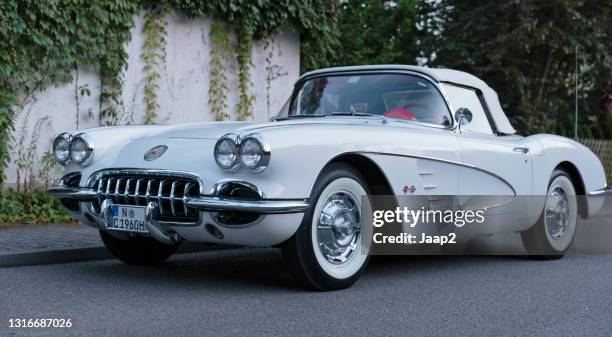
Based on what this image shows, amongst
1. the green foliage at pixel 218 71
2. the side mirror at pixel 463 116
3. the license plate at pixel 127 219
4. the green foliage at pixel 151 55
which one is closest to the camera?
the license plate at pixel 127 219

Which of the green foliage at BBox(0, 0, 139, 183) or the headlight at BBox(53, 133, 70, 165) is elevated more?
the green foliage at BBox(0, 0, 139, 183)

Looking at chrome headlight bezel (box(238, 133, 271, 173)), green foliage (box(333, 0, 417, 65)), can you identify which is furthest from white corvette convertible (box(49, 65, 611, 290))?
green foliage (box(333, 0, 417, 65))

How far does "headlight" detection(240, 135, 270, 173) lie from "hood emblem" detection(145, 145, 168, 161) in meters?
0.70

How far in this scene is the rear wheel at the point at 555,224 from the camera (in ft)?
22.7

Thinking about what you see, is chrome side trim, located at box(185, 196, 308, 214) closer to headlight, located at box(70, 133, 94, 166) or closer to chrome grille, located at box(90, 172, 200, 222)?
chrome grille, located at box(90, 172, 200, 222)

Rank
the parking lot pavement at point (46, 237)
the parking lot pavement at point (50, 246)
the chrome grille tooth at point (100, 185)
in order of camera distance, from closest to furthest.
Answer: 1. the chrome grille tooth at point (100, 185)
2. the parking lot pavement at point (50, 246)
3. the parking lot pavement at point (46, 237)

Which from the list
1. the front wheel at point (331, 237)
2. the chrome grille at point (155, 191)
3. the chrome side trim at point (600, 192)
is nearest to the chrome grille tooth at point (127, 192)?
the chrome grille at point (155, 191)

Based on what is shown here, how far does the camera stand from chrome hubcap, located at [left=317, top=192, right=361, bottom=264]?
5098 mm

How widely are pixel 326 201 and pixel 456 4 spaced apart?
585 inches

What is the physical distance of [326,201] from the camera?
5094 millimetres

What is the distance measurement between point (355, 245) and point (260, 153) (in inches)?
39.3

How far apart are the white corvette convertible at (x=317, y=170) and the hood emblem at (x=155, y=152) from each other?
10 millimetres

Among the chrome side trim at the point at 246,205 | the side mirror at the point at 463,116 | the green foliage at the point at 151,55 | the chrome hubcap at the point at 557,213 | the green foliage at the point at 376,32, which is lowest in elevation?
the chrome hubcap at the point at 557,213

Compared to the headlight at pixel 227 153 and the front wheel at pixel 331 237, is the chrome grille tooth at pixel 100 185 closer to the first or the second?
the headlight at pixel 227 153
